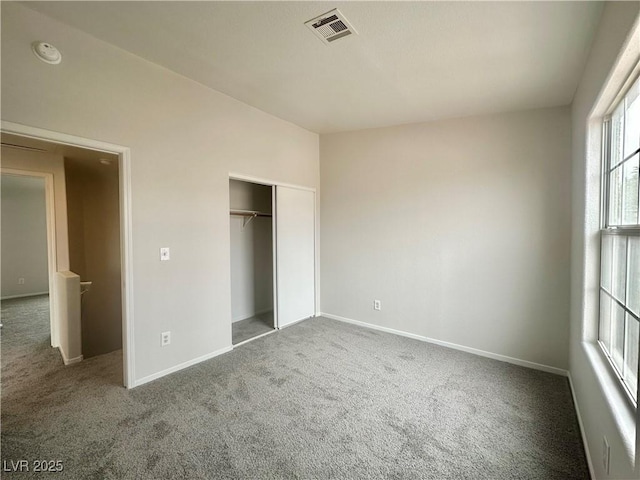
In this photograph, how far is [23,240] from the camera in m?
5.70

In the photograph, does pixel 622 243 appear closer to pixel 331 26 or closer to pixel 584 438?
pixel 584 438

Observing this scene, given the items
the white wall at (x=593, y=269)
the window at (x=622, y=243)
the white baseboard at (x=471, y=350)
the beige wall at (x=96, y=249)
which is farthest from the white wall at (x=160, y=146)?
the window at (x=622, y=243)

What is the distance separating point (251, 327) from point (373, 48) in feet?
11.6

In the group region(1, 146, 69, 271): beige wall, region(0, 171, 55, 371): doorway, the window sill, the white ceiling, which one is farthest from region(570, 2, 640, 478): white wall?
region(0, 171, 55, 371): doorway

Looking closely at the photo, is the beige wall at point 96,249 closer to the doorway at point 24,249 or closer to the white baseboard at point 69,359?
the doorway at point 24,249

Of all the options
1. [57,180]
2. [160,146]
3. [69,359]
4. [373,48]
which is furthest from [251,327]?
[373,48]

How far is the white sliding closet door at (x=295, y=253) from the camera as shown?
3906 mm

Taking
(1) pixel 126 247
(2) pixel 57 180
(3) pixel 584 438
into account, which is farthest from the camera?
(2) pixel 57 180

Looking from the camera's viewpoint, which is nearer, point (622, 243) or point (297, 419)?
point (622, 243)

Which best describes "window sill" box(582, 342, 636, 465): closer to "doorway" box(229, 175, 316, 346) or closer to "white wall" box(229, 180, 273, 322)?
"doorway" box(229, 175, 316, 346)

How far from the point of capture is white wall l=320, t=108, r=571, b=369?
288 cm

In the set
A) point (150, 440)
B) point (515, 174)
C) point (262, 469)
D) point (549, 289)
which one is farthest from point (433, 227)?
point (150, 440)

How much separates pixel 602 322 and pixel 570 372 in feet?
3.41

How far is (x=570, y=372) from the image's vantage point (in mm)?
2670
